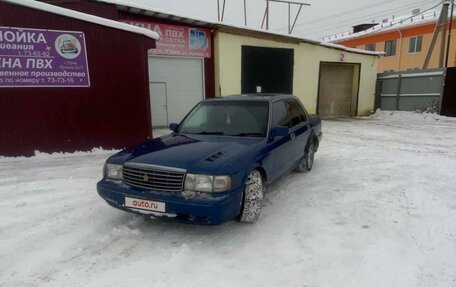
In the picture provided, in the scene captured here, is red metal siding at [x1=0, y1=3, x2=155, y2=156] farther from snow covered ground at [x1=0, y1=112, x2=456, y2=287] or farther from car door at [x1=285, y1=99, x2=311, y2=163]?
car door at [x1=285, y1=99, x2=311, y2=163]

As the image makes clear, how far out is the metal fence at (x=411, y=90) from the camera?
15109 mm

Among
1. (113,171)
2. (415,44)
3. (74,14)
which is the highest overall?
(415,44)

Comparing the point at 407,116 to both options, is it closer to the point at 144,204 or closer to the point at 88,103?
the point at 88,103

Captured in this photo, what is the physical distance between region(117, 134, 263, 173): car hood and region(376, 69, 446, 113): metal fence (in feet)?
48.0

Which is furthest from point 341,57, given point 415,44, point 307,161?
point 415,44

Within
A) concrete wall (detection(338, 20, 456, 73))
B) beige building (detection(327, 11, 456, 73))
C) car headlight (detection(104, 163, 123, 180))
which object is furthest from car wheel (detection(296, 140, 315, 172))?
concrete wall (detection(338, 20, 456, 73))

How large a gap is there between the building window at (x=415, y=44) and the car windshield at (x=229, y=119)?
30.4m

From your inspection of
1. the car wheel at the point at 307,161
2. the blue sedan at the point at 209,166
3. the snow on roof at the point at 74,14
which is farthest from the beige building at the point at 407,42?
the blue sedan at the point at 209,166

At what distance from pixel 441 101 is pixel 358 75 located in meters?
4.10

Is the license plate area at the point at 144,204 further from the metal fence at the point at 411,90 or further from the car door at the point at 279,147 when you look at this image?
the metal fence at the point at 411,90

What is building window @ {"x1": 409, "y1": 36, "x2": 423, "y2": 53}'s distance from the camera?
2883 centimetres

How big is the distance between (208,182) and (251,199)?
0.72 metres

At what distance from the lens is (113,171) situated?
3822 mm

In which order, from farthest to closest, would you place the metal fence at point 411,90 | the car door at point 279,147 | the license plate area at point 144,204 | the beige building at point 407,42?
the beige building at point 407,42
the metal fence at point 411,90
the car door at point 279,147
the license plate area at point 144,204
